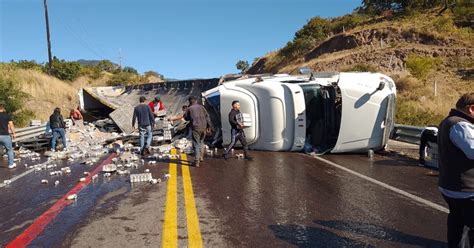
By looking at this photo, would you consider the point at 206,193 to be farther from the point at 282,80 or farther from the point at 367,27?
the point at 367,27

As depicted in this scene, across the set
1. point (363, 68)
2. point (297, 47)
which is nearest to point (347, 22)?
point (297, 47)

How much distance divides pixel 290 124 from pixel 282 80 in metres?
1.36

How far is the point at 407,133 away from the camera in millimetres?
10820

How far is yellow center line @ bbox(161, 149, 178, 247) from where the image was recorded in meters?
4.16

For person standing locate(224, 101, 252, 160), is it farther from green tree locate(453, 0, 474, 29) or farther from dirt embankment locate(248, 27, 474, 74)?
green tree locate(453, 0, 474, 29)

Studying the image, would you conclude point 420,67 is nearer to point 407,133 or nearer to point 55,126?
point 407,133

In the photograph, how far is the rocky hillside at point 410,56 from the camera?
2759 cm

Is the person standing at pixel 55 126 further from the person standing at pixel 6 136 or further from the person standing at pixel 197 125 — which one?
the person standing at pixel 197 125

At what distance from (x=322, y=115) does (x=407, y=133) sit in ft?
7.64

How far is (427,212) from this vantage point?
5230 millimetres

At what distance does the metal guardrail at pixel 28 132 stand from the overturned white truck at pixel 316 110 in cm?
639

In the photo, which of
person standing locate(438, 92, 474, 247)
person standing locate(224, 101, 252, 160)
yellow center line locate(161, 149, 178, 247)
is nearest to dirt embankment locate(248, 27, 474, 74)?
person standing locate(224, 101, 252, 160)

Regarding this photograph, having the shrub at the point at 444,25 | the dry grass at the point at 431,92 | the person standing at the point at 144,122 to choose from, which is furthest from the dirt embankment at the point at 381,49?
the person standing at the point at 144,122

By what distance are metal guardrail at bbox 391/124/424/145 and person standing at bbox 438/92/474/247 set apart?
22.9ft
